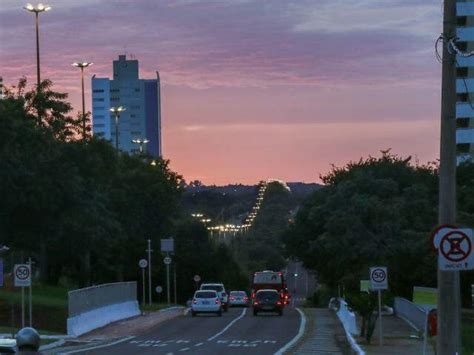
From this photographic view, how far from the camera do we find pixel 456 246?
15844mm

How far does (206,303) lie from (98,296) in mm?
11567

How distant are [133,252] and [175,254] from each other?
1375cm

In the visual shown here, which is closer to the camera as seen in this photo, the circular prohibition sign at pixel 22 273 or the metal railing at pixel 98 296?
the circular prohibition sign at pixel 22 273

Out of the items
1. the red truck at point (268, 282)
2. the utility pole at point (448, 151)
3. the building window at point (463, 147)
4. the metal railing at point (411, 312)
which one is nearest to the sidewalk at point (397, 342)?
the metal railing at point (411, 312)

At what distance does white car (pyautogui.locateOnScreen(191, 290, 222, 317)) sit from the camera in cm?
6203

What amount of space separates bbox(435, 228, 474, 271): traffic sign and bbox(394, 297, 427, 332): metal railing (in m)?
24.2

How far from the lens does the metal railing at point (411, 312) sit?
43.2 m

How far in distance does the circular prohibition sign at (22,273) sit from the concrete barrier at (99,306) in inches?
333

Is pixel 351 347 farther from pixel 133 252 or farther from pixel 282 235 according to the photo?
pixel 133 252

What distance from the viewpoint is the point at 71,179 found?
5238cm

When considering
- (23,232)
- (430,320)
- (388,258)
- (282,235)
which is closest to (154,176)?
(282,235)

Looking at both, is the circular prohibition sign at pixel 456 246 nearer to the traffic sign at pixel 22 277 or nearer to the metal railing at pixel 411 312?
the traffic sign at pixel 22 277

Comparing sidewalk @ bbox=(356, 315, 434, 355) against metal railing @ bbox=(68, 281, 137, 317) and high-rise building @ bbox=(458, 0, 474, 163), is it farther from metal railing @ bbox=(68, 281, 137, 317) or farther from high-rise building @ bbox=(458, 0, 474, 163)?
high-rise building @ bbox=(458, 0, 474, 163)

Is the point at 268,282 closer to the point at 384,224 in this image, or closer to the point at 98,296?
the point at 384,224
